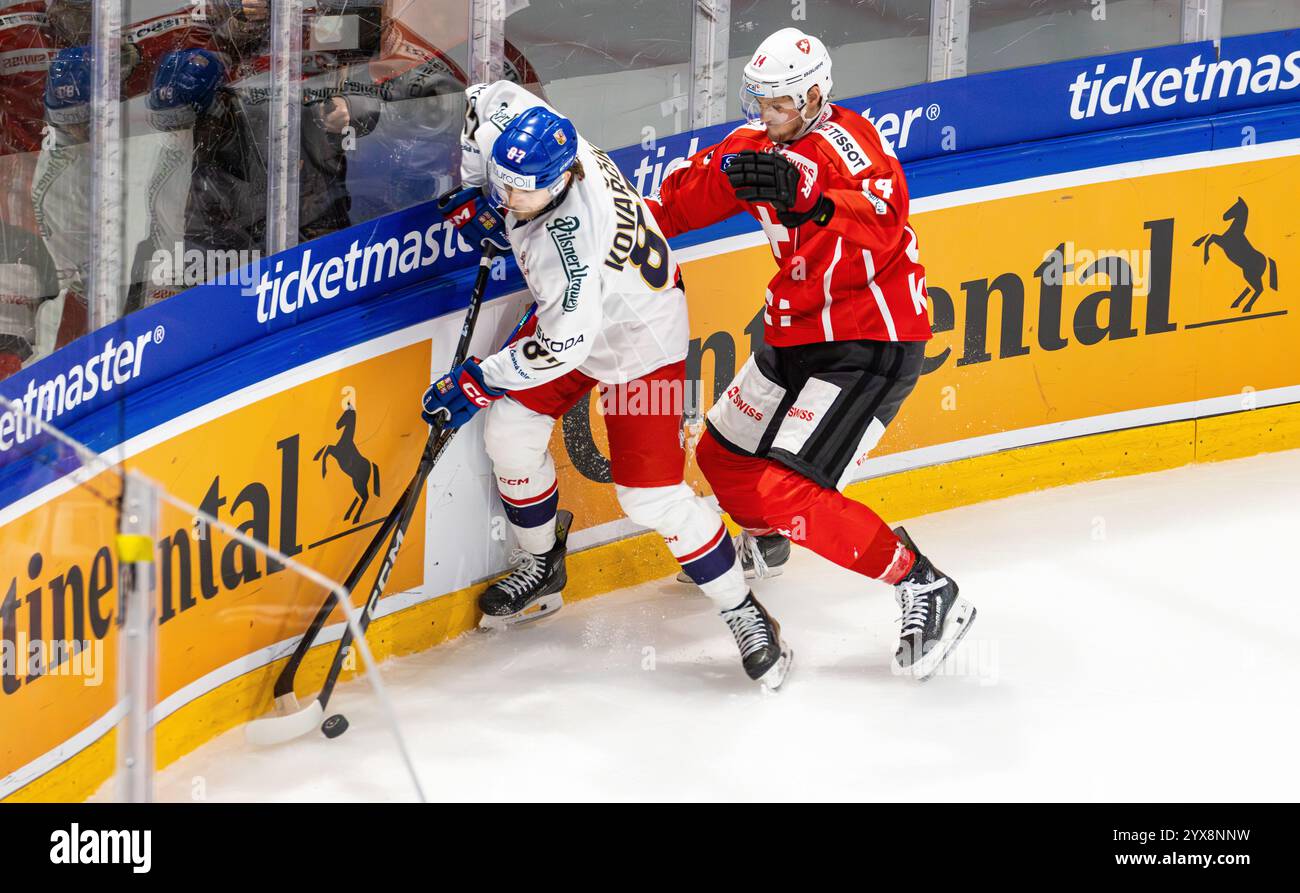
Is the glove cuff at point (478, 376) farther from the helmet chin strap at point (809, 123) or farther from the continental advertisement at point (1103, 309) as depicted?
the continental advertisement at point (1103, 309)

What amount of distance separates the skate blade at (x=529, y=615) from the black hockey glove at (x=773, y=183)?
120cm

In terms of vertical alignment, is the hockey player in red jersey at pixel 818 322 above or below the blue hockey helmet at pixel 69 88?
below

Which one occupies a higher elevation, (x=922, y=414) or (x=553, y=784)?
(x=922, y=414)

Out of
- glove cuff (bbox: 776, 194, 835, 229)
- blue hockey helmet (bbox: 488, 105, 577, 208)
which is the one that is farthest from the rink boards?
glove cuff (bbox: 776, 194, 835, 229)

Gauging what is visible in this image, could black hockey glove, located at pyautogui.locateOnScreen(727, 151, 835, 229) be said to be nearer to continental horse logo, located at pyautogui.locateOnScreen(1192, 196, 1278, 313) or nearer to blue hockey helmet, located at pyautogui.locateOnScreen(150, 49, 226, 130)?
blue hockey helmet, located at pyautogui.locateOnScreen(150, 49, 226, 130)

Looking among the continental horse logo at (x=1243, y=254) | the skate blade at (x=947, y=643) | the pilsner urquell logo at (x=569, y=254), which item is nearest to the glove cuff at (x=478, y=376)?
the pilsner urquell logo at (x=569, y=254)

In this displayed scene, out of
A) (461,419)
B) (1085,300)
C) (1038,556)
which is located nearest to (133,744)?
(461,419)

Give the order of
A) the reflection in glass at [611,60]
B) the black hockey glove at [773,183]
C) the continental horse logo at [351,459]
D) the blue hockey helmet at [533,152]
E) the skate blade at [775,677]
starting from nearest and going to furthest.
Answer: the blue hockey helmet at [533,152] < the black hockey glove at [773,183] < the continental horse logo at [351,459] < the skate blade at [775,677] < the reflection in glass at [611,60]

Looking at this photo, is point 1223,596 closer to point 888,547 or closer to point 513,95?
point 888,547

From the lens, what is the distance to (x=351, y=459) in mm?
3863

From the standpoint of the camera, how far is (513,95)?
12.0ft

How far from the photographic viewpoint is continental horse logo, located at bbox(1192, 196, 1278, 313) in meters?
5.16

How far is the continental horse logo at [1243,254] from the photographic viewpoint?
16.9ft

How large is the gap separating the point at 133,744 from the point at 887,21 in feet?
10.7
